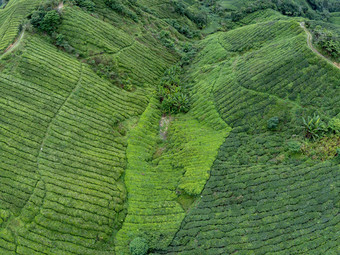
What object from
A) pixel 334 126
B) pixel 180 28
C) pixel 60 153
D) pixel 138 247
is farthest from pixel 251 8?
pixel 138 247

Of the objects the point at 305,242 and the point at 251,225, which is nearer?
the point at 305,242

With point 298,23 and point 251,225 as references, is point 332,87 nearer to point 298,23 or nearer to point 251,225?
→ point 298,23

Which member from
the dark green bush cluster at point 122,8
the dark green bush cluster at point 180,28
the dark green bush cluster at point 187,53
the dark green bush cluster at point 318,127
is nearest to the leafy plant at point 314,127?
the dark green bush cluster at point 318,127

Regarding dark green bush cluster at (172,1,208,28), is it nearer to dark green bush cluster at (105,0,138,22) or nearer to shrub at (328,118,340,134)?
dark green bush cluster at (105,0,138,22)

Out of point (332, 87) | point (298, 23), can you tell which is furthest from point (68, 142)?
point (298, 23)

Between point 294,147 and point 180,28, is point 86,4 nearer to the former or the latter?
point 180,28

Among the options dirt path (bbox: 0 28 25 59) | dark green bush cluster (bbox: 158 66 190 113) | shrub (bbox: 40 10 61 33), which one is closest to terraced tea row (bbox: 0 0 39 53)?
dirt path (bbox: 0 28 25 59)
